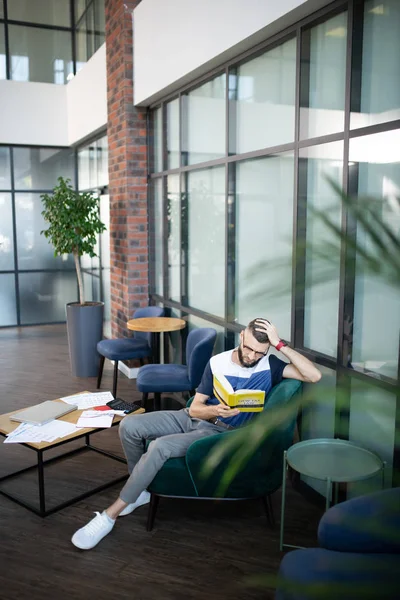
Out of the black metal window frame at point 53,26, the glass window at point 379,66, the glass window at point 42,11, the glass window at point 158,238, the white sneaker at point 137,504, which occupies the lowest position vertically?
the white sneaker at point 137,504

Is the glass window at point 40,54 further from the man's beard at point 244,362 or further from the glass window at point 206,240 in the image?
the man's beard at point 244,362

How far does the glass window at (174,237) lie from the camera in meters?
5.20

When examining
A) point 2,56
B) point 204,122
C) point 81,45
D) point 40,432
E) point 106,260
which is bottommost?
point 40,432

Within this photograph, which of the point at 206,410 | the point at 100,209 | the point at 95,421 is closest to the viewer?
the point at 206,410

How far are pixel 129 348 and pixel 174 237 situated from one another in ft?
3.80

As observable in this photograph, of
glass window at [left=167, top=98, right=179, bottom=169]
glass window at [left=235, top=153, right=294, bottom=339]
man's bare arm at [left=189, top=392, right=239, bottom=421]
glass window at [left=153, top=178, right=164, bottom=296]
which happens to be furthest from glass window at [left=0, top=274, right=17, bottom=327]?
man's bare arm at [left=189, top=392, right=239, bottom=421]

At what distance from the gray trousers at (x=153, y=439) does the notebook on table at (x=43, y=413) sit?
1.44ft

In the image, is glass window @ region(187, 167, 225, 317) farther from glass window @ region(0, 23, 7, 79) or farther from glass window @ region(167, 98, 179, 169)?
glass window @ region(0, 23, 7, 79)

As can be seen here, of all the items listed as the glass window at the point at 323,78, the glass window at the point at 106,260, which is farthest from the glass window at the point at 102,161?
the glass window at the point at 323,78

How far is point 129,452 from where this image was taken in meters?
3.12

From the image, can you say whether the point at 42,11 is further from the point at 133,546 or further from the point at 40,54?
the point at 133,546

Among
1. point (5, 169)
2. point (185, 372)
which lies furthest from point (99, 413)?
point (5, 169)

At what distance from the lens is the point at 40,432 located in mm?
3076

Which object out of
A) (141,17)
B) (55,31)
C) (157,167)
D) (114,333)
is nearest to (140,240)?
(157,167)
